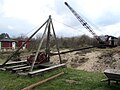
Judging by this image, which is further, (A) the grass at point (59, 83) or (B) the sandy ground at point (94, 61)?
(B) the sandy ground at point (94, 61)

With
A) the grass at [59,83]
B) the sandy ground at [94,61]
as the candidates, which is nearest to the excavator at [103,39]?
the sandy ground at [94,61]

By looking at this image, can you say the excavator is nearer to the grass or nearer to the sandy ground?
the sandy ground

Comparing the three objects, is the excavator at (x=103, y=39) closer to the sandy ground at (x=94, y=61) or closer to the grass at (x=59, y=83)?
the sandy ground at (x=94, y=61)

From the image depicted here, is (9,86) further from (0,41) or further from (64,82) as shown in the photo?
(0,41)

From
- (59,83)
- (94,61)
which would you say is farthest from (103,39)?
(59,83)

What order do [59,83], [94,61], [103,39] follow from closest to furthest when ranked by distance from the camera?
[59,83], [94,61], [103,39]

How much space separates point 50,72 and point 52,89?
321 cm

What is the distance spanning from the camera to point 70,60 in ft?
73.6

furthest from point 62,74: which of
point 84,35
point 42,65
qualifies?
point 84,35

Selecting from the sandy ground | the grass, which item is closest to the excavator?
the sandy ground

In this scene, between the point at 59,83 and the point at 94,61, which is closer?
the point at 59,83

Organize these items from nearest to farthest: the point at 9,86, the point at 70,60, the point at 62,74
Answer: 1. the point at 9,86
2. the point at 62,74
3. the point at 70,60

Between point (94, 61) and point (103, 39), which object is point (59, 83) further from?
point (103, 39)

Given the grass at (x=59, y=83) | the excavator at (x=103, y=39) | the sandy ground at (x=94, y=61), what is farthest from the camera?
the excavator at (x=103, y=39)
